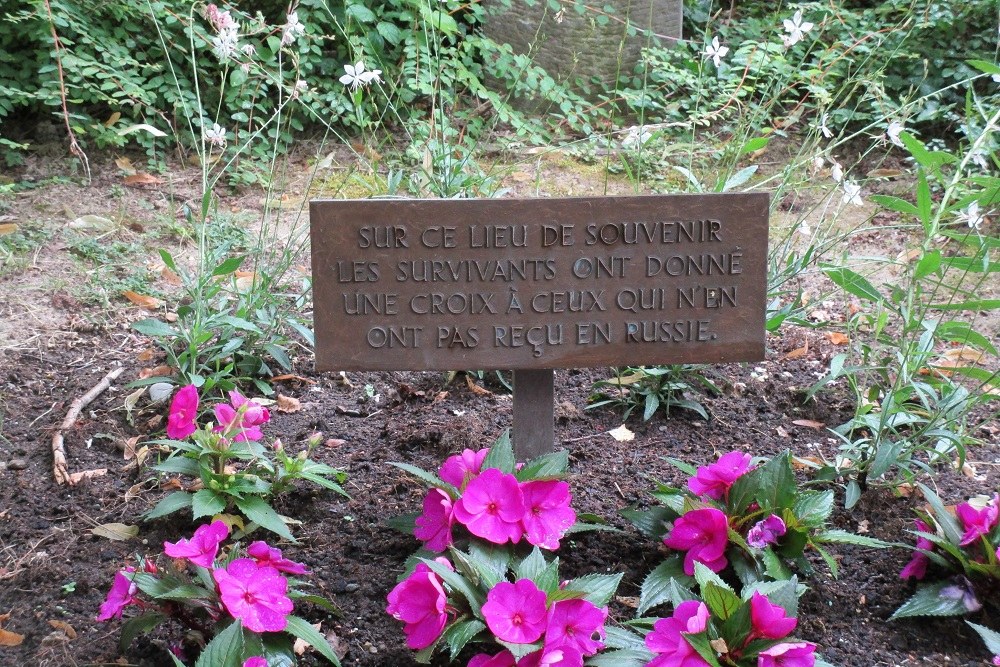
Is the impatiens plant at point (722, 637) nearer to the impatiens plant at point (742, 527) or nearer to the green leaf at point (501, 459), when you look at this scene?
the impatiens plant at point (742, 527)

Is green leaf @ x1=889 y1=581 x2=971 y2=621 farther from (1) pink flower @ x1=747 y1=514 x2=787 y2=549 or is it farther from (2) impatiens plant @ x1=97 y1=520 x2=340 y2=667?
(2) impatiens plant @ x1=97 y1=520 x2=340 y2=667

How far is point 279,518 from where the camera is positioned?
2.23m

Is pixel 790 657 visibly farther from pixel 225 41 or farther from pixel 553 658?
pixel 225 41

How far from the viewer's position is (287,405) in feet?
9.70

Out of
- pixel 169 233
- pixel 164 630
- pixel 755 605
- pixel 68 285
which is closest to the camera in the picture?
pixel 755 605

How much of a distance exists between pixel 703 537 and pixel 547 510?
0.36m

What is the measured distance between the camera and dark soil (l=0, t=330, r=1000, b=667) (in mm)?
2031

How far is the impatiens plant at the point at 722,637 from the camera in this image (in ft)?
5.50

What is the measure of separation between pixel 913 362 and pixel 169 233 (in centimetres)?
324

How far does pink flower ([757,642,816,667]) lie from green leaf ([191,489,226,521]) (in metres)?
1.26

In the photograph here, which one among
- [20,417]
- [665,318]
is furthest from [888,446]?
[20,417]

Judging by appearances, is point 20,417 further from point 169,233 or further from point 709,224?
point 709,224

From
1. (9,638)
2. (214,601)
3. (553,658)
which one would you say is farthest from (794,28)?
(9,638)

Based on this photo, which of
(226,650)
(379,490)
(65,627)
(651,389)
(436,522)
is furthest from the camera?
(651,389)
